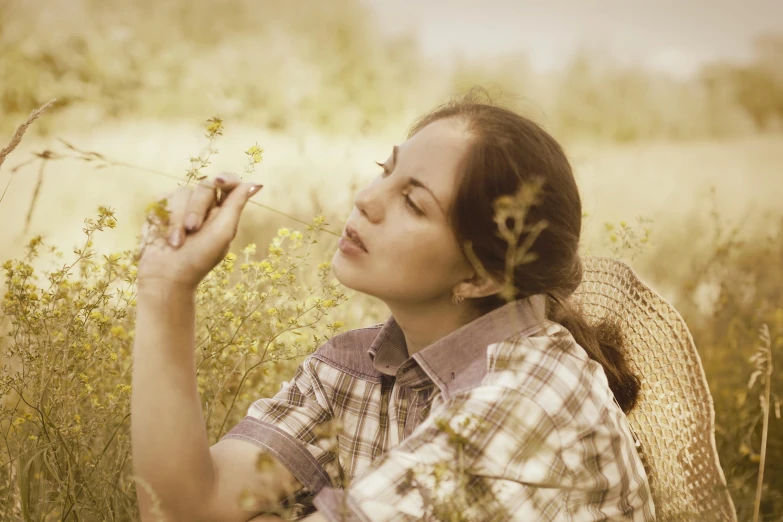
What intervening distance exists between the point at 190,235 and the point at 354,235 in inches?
15.6

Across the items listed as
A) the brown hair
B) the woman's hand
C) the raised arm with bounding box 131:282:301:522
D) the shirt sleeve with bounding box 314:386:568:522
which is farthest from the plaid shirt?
the woman's hand

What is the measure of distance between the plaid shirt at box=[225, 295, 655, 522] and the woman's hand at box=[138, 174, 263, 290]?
1.31ft

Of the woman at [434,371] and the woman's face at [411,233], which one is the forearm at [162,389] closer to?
the woman at [434,371]

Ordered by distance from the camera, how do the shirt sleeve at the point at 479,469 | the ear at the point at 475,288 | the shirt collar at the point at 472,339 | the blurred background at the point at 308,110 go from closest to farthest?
the shirt sleeve at the point at 479,469 → the shirt collar at the point at 472,339 → the ear at the point at 475,288 → the blurred background at the point at 308,110

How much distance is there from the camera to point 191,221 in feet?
4.71

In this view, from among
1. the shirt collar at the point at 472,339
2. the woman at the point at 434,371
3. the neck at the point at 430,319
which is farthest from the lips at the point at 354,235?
the shirt collar at the point at 472,339

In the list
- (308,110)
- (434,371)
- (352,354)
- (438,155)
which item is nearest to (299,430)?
(352,354)

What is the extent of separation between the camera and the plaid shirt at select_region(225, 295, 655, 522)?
1328 millimetres

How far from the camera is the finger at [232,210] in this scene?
1426 millimetres

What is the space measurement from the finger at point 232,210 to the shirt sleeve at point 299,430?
546 mm

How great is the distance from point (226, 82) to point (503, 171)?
5.54 m

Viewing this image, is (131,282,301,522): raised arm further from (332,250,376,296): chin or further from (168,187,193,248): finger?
(332,250,376,296): chin

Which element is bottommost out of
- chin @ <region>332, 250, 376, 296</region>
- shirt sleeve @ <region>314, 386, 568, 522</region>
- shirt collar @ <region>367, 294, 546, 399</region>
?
shirt sleeve @ <region>314, 386, 568, 522</region>

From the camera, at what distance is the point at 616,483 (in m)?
1.51
